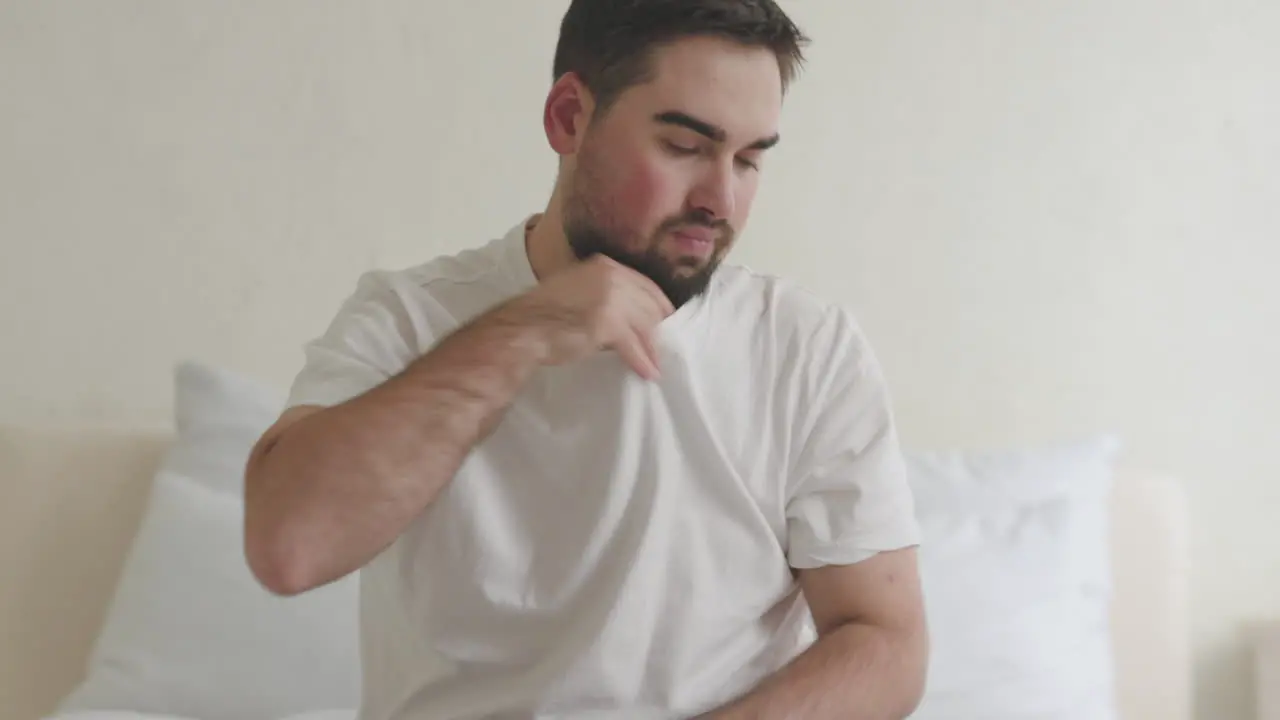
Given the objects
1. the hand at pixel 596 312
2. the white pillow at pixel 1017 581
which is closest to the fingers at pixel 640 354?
the hand at pixel 596 312

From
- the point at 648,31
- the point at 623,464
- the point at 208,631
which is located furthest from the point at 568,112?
the point at 208,631

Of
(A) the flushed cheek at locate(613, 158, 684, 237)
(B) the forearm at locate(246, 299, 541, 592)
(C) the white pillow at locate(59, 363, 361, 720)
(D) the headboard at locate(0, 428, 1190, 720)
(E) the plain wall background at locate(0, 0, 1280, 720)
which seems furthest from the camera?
(E) the plain wall background at locate(0, 0, 1280, 720)

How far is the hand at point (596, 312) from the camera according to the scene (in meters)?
1.01

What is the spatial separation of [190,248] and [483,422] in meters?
0.92

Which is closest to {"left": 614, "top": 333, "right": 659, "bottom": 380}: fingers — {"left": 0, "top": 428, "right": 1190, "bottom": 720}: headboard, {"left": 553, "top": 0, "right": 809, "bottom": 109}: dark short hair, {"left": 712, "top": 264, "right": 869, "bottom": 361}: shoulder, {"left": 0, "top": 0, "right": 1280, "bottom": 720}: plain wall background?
{"left": 712, "top": 264, "right": 869, "bottom": 361}: shoulder

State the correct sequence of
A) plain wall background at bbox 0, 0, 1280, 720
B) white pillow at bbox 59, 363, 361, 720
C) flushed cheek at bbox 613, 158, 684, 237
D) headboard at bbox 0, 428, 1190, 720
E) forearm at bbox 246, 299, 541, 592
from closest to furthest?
forearm at bbox 246, 299, 541, 592
flushed cheek at bbox 613, 158, 684, 237
white pillow at bbox 59, 363, 361, 720
headboard at bbox 0, 428, 1190, 720
plain wall background at bbox 0, 0, 1280, 720

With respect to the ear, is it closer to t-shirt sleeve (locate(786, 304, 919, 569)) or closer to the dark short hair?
the dark short hair

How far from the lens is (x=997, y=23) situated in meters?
1.93

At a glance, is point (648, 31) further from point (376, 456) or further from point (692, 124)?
point (376, 456)

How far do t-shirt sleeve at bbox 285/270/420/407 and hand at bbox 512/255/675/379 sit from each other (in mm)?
154

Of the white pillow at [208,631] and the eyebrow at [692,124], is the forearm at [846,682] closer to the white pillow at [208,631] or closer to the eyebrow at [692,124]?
the eyebrow at [692,124]

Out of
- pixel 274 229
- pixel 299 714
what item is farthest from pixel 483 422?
pixel 274 229

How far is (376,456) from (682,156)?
0.37 metres

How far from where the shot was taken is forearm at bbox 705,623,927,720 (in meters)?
1.00
